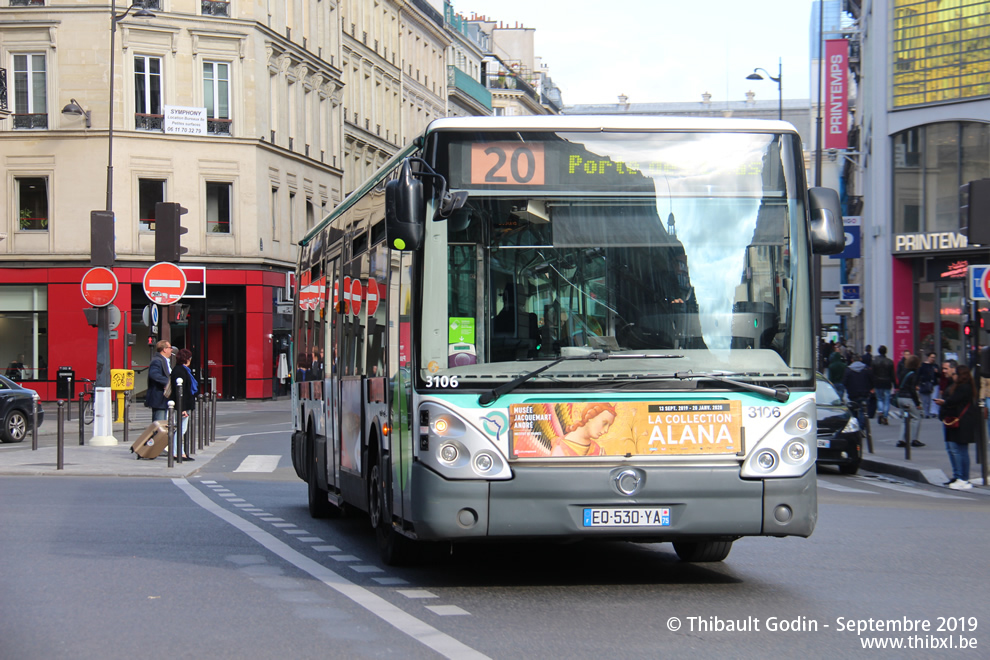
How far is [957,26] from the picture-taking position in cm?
3812

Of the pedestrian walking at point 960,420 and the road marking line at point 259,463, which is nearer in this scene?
the pedestrian walking at point 960,420

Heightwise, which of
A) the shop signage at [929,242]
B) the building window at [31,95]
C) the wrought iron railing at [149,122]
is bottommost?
the shop signage at [929,242]

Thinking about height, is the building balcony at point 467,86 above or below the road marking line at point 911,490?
above

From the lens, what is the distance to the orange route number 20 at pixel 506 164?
8.99 m

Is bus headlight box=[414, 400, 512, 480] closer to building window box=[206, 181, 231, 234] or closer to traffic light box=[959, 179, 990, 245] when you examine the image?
traffic light box=[959, 179, 990, 245]

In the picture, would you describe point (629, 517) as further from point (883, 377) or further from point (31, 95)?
point (31, 95)

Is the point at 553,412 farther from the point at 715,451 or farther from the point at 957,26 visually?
the point at 957,26

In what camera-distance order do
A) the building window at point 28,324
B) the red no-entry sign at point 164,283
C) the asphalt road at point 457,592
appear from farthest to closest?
the building window at point 28,324, the red no-entry sign at point 164,283, the asphalt road at point 457,592

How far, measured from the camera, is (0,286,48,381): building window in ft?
155

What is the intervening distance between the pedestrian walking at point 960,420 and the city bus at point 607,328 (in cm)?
1032

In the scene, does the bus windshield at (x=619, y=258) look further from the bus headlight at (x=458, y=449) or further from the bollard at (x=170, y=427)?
the bollard at (x=170, y=427)

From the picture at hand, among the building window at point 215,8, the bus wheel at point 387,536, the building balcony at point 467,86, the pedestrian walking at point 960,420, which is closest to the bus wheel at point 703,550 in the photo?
the bus wheel at point 387,536

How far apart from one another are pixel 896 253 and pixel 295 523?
1148 inches

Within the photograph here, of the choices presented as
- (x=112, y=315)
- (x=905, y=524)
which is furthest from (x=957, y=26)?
(x=905, y=524)
